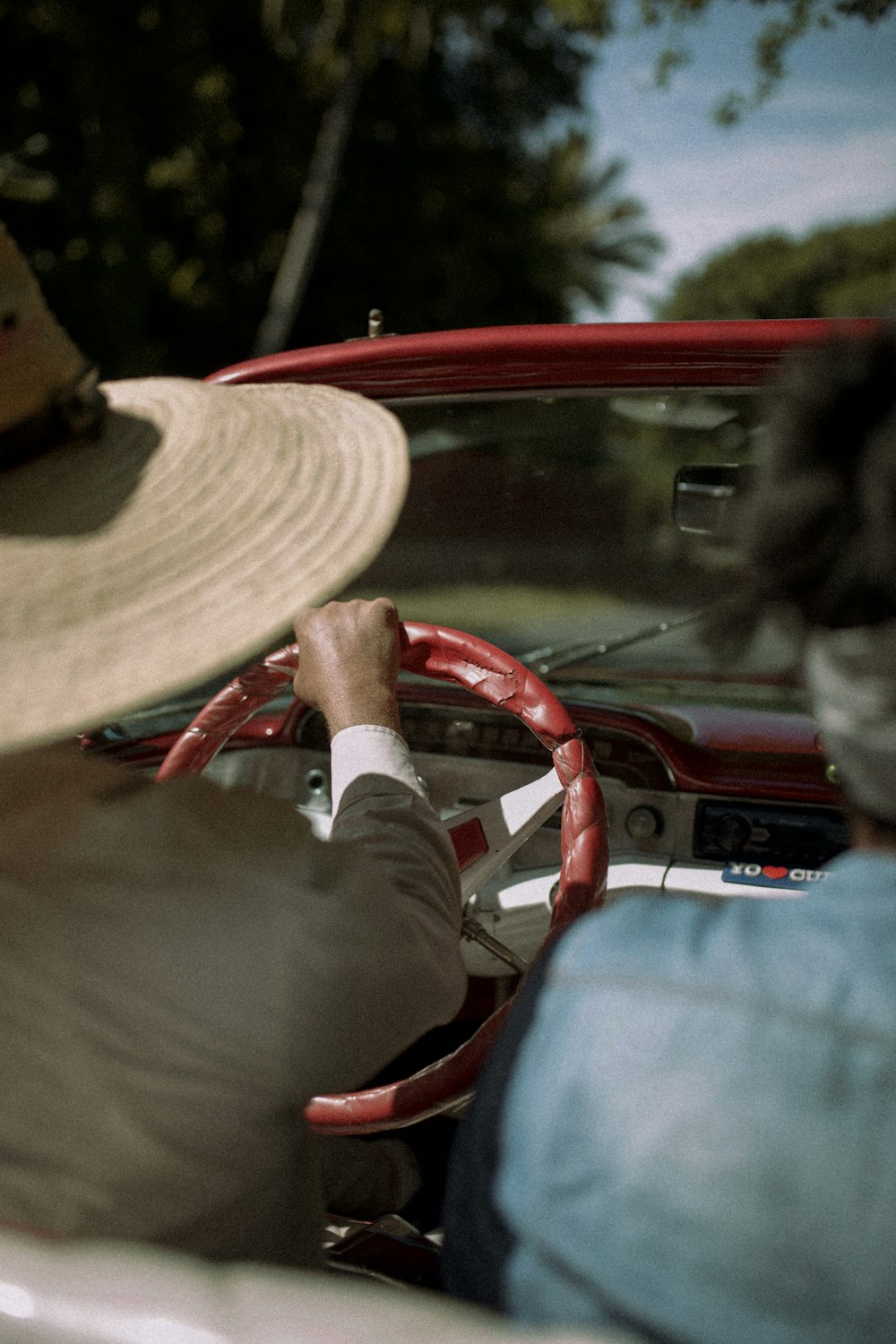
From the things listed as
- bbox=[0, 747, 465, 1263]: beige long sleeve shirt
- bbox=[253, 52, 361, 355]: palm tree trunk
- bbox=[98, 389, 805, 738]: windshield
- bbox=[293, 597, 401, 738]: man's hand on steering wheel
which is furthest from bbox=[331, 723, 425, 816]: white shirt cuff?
bbox=[253, 52, 361, 355]: palm tree trunk

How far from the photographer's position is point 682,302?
52656mm

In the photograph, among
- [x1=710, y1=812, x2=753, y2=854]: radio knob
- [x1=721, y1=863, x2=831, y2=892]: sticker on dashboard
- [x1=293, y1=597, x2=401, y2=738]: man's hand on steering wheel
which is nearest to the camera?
[x1=293, y1=597, x2=401, y2=738]: man's hand on steering wheel

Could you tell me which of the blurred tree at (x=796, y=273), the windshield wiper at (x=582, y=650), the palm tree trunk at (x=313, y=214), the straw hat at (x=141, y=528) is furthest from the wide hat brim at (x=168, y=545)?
the blurred tree at (x=796, y=273)

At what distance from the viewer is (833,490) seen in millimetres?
857

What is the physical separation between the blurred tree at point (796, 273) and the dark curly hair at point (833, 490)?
41161mm

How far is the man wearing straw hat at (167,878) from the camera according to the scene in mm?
1100

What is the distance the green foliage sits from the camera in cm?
1628

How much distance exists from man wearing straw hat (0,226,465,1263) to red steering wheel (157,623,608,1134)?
1.74ft

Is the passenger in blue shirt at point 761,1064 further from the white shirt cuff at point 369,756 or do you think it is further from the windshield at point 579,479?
the windshield at point 579,479

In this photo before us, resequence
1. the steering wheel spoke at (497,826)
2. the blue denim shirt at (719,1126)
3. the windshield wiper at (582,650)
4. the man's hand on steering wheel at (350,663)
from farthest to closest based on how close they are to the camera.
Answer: the windshield wiper at (582,650), the steering wheel spoke at (497,826), the man's hand on steering wheel at (350,663), the blue denim shirt at (719,1126)

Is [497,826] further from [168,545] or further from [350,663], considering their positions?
[168,545]

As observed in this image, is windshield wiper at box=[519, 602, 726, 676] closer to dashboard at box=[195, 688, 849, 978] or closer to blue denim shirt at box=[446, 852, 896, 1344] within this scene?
dashboard at box=[195, 688, 849, 978]

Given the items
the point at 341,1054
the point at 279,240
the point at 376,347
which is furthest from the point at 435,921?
the point at 279,240

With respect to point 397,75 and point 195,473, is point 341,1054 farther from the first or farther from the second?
point 397,75
